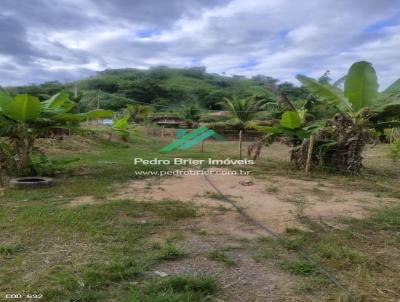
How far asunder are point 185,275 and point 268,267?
2.46 feet

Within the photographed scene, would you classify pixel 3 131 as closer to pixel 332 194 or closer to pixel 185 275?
pixel 185 275

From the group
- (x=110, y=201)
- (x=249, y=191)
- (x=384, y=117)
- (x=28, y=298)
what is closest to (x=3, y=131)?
(x=110, y=201)

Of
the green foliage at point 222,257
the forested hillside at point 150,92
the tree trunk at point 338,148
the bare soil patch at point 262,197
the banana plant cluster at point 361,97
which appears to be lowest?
the green foliage at point 222,257

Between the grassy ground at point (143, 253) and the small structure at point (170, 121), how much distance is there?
1973 cm

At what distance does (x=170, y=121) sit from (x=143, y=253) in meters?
22.4

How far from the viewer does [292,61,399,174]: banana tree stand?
807cm

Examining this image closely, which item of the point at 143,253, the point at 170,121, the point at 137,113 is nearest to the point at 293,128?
the point at 143,253

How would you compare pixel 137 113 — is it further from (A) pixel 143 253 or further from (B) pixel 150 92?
(A) pixel 143 253

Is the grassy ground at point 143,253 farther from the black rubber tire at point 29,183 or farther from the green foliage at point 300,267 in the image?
the black rubber tire at point 29,183

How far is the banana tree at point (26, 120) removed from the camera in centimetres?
665

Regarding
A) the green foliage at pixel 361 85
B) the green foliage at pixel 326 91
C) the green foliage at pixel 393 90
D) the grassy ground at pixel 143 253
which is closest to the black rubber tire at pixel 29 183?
the grassy ground at pixel 143 253

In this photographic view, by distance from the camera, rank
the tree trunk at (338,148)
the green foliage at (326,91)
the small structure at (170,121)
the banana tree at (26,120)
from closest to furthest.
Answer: the banana tree at (26,120)
the green foliage at (326,91)
the tree trunk at (338,148)
the small structure at (170,121)

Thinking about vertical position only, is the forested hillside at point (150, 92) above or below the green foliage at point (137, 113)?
above

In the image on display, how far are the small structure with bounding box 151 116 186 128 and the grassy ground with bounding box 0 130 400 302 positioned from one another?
19.7 metres
